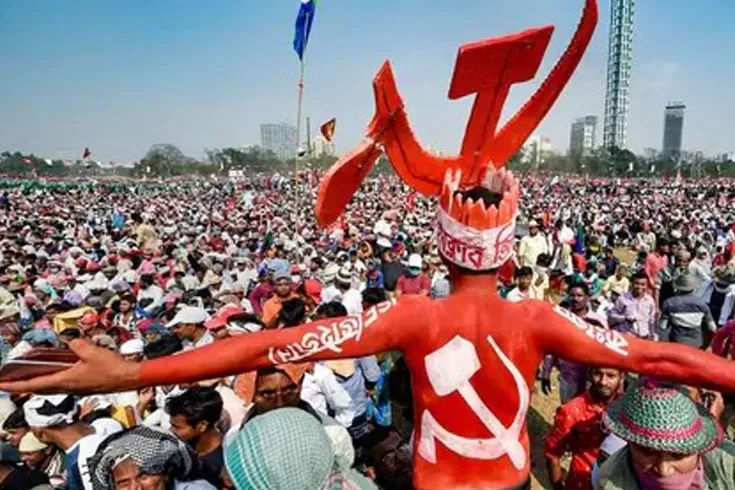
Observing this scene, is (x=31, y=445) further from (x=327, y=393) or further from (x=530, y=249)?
(x=530, y=249)

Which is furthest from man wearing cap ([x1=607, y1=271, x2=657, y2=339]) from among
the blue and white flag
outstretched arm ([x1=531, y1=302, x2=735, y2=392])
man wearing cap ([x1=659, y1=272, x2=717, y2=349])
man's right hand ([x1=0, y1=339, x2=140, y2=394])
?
the blue and white flag

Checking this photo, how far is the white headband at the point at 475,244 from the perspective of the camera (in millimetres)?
1771

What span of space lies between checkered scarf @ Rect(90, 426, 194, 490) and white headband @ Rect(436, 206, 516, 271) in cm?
132

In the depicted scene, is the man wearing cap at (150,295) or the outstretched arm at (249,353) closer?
the outstretched arm at (249,353)

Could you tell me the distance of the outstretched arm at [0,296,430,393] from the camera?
4.99ft

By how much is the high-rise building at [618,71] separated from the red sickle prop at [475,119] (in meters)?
91.0

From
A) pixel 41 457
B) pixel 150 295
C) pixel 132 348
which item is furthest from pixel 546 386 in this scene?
pixel 150 295

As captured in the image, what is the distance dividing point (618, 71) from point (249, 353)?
344ft

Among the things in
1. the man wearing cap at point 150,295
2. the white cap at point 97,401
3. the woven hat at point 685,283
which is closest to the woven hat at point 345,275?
the man wearing cap at point 150,295

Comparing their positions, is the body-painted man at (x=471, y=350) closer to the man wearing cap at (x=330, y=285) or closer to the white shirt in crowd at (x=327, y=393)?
the white shirt in crowd at (x=327, y=393)

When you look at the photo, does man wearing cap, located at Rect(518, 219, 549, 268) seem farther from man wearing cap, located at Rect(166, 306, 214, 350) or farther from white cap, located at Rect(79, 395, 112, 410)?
white cap, located at Rect(79, 395, 112, 410)

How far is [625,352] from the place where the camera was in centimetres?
176

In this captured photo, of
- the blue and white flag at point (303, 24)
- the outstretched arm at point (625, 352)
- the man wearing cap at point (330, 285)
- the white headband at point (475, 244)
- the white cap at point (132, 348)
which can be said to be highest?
the blue and white flag at point (303, 24)

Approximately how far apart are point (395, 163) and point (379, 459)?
1663 mm
